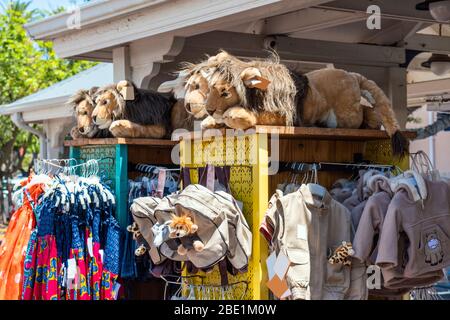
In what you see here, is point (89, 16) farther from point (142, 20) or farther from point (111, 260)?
point (111, 260)

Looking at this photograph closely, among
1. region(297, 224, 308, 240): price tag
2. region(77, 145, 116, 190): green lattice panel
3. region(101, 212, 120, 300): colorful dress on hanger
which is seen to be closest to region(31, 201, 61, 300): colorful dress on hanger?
region(101, 212, 120, 300): colorful dress on hanger

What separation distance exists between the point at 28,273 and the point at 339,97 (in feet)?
6.88

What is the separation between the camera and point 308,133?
147 inches

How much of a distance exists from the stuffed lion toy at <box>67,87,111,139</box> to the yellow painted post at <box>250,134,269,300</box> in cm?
166

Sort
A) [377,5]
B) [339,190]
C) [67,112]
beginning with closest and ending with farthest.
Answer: [339,190] → [377,5] → [67,112]

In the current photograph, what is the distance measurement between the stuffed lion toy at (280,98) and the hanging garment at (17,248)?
127 centimetres

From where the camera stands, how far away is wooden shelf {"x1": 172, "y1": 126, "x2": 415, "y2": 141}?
3.65 metres

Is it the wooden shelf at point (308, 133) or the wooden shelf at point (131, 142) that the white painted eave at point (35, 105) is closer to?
the wooden shelf at point (131, 142)

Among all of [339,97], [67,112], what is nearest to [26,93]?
[67,112]

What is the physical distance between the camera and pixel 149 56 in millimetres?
5012

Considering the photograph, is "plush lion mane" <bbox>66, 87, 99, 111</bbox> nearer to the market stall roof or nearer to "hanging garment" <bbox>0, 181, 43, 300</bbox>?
"hanging garment" <bbox>0, 181, 43, 300</bbox>

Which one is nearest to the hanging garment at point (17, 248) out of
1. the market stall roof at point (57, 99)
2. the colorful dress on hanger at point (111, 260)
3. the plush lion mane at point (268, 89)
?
the colorful dress on hanger at point (111, 260)

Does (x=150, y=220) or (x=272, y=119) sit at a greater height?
(x=272, y=119)

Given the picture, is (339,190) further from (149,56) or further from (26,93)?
(26,93)
